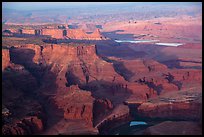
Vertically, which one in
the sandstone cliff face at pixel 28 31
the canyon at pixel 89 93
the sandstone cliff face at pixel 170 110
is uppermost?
the sandstone cliff face at pixel 28 31

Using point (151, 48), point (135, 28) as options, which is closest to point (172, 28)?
point (135, 28)

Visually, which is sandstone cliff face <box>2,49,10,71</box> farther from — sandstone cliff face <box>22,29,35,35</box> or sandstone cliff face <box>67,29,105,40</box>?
sandstone cliff face <box>67,29,105,40</box>

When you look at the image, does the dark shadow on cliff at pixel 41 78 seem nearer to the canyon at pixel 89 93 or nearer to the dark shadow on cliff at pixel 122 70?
the canyon at pixel 89 93

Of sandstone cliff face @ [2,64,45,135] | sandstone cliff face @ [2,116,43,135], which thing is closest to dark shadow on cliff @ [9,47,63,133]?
sandstone cliff face @ [2,64,45,135]

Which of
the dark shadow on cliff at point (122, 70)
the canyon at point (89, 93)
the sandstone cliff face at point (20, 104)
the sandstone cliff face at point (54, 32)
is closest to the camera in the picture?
the sandstone cliff face at point (20, 104)

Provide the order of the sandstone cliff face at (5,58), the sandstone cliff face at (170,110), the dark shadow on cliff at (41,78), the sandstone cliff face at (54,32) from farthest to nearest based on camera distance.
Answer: the sandstone cliff face at (54,32) → the sandstone cliff face at (5,58) → the sandstone cliff face at (170,110) → the dark shadow on cliff at (41,78)

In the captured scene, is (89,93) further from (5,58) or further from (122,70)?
(122,70)

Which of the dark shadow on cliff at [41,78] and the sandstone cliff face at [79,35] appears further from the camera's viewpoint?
the sandstone cliff face at [79,35]

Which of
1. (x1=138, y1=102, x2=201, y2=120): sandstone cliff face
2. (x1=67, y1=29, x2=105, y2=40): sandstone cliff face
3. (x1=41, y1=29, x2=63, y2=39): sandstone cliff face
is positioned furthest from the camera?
(x1=67, y1=29, x2=105, y2=40): sandstone cliff face

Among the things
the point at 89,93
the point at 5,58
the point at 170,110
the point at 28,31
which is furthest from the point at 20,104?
the point at 28,31

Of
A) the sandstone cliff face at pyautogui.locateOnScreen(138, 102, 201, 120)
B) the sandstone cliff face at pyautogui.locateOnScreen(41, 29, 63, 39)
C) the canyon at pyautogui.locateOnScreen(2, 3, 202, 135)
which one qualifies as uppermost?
the sandstone cliff face at pyautogui.locateOnScreen(41, 29, 63, 39)

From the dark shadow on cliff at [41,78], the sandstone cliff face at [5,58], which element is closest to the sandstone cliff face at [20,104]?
the sandstone cliff face at [5,58]

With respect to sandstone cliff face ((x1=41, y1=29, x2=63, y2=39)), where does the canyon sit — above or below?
below
